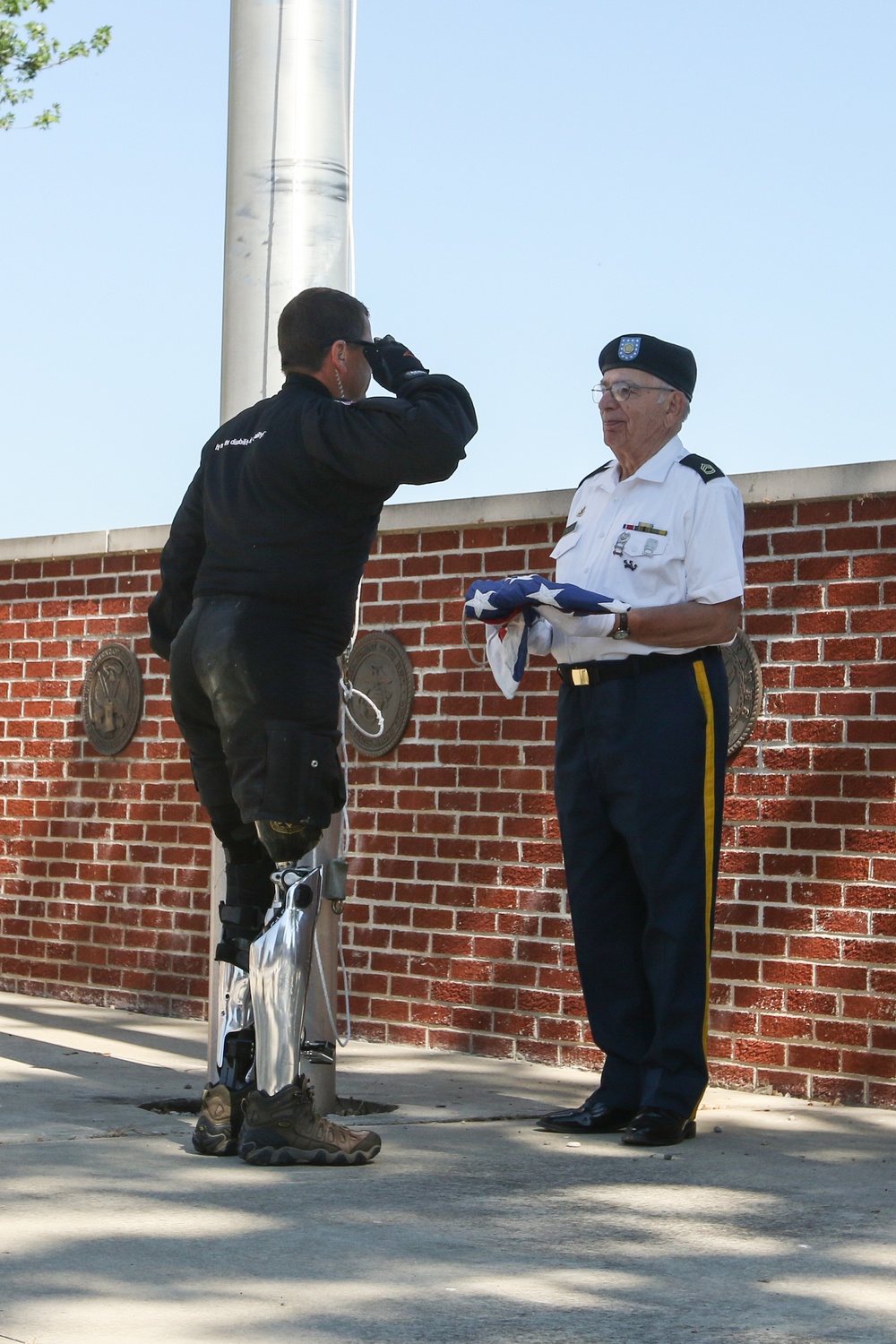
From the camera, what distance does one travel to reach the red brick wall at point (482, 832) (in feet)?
18.0

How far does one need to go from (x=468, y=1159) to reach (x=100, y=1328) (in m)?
1.69

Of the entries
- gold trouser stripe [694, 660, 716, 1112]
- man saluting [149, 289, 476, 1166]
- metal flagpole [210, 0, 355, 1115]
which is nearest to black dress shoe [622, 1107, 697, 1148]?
gold trouser stripe [694, 660, 716, 1112]

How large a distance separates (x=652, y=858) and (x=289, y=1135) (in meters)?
1.25

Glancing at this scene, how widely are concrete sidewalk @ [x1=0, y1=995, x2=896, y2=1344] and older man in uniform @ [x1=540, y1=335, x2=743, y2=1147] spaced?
0.30 m

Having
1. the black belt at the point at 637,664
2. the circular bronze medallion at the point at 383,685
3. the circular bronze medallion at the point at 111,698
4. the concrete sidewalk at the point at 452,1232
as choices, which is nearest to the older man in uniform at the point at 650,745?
the black belt at the point at 637,664

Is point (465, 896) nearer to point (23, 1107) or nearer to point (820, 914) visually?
point (820, 914)

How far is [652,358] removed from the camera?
15.8 feet

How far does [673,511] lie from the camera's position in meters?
4.70

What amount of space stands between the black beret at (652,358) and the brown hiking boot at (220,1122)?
2196mm

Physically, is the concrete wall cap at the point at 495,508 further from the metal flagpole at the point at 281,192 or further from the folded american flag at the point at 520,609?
the metal flagpole at the point at 281,192

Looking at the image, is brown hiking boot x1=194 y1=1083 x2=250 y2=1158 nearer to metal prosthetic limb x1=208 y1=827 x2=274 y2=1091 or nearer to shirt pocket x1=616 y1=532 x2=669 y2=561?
metal prosthetic limb x1=208 y1=827 x2=274 y2=1091

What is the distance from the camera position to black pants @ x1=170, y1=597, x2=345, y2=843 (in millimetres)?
4062

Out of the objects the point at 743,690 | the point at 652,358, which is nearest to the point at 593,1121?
the point at 743,690

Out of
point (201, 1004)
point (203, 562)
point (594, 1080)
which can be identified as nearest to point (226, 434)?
point (203, 562)
